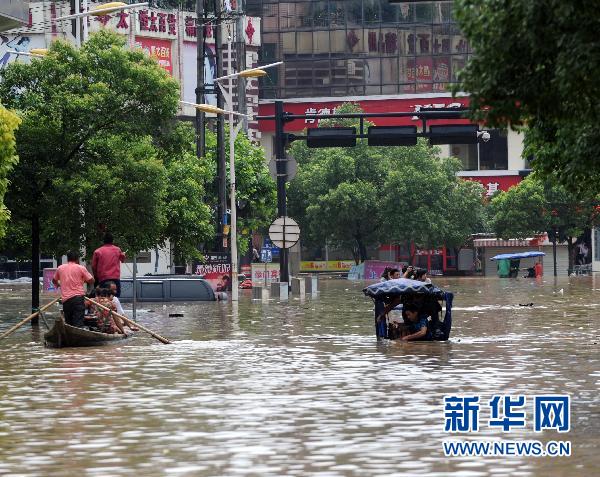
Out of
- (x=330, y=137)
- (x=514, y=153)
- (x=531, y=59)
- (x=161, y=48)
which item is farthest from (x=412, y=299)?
(x=514, y=153)

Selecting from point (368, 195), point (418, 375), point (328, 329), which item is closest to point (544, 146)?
point (418, 375)

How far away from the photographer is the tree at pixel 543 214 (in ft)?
322

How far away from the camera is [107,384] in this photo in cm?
1928

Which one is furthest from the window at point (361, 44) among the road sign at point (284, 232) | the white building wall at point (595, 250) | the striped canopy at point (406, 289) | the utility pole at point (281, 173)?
the striped canopy at point (406, 289)

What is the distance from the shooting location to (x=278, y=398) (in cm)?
1711

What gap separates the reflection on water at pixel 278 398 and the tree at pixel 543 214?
216ft

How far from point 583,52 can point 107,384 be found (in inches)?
331

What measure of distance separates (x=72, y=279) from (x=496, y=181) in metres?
89.2

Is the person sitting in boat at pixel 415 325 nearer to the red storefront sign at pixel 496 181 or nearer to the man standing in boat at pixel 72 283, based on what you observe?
the man standing in boat at pixel 72 283

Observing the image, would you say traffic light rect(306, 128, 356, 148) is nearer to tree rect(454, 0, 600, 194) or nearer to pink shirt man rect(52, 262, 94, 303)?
pink shirt man rect(52, 262, 94, 303)

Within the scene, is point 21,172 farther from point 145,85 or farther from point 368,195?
point 368,195

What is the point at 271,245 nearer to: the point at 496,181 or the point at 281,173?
the point at 496,181

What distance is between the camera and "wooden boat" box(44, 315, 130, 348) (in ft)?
85.3

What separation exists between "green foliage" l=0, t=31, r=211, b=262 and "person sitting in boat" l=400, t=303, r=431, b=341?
1091cm
